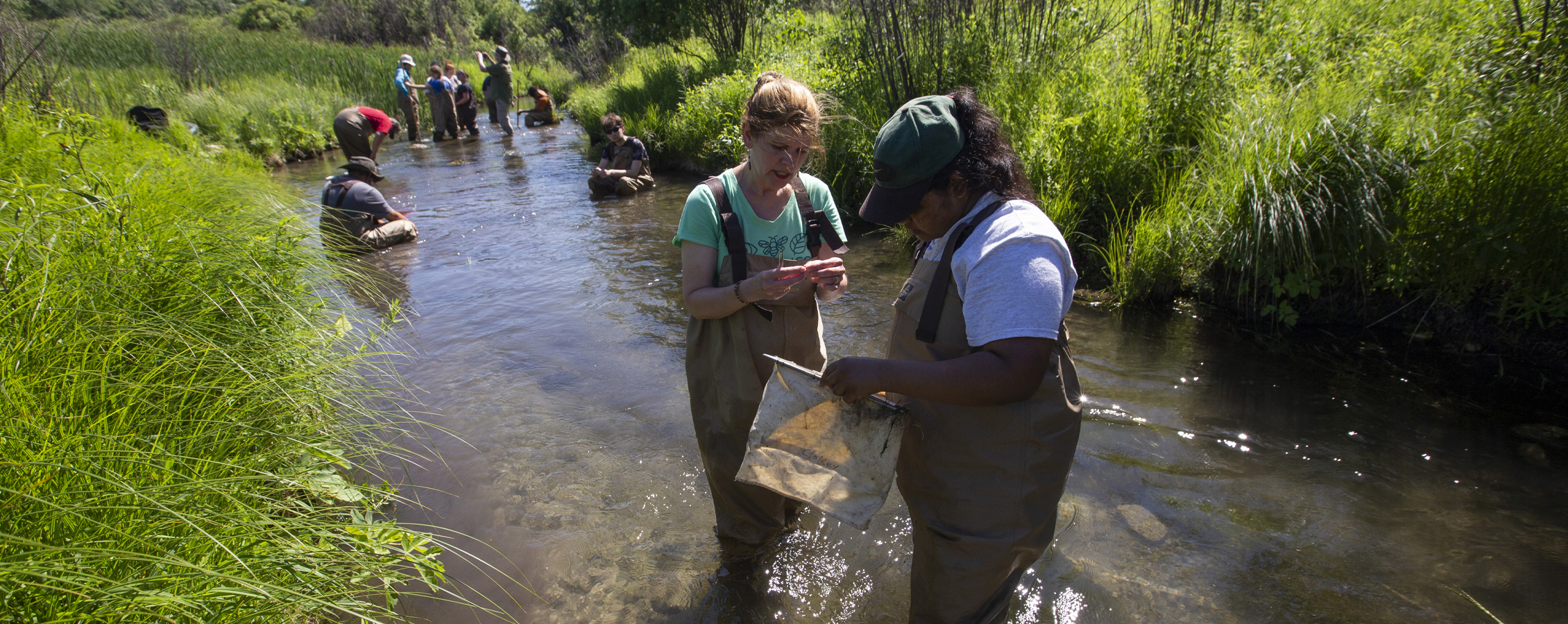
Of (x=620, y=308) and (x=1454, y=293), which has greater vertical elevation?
(x=1454, y=293)

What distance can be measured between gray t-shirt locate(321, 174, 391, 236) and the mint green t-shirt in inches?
264

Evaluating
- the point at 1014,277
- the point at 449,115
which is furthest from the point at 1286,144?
the point at 449,115

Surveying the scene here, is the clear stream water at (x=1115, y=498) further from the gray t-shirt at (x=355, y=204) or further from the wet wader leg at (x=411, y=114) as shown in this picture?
the wet wader leg at (x=411, y=114)

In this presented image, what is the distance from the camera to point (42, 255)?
2.37 metres

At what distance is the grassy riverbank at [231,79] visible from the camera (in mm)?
13031

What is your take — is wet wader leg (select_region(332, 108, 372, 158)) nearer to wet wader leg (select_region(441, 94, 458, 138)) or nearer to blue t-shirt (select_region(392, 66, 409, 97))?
wet wader leg (select_region(441, 94, 458, 138))

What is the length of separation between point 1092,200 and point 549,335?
4.57 metres

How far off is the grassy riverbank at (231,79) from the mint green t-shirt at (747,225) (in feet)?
26.0

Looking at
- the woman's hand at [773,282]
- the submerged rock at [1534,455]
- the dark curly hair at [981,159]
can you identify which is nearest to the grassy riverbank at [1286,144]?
the submerged rock at [1534,455]

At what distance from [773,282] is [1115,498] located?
223 cm

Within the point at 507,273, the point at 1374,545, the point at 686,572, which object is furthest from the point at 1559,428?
the point at 507,273

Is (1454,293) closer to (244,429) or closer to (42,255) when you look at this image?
(244,429)

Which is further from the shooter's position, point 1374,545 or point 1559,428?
point 1559,428

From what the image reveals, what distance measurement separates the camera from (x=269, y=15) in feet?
143
